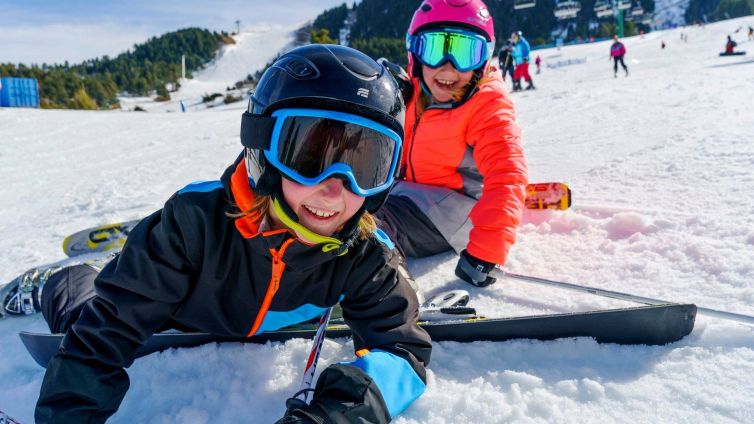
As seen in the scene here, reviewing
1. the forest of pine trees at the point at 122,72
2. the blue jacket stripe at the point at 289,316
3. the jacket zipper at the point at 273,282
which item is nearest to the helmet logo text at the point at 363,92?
the jacket zipper at the point at 273,282

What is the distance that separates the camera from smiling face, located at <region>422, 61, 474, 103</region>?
2789 mm

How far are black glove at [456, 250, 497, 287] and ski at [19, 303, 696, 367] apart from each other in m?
0.44

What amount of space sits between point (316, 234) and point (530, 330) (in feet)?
2.88

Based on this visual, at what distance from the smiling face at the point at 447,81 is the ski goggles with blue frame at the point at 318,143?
139 centimetres

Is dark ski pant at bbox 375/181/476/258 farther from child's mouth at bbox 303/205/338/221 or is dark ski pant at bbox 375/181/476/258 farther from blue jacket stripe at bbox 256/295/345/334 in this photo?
child's mouth at bbox 303/205/338/221

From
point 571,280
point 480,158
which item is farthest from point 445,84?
point 571,280

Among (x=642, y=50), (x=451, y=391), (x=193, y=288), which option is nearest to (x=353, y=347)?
(x=451, y=391)

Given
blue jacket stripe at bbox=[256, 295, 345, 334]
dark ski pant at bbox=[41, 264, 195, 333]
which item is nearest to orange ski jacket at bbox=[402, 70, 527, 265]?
blue jacket stripe at bbox=[256, 295, 345, 334]

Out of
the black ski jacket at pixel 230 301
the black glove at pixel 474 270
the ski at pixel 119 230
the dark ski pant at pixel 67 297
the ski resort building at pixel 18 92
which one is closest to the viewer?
the black ski jacket at pixel 230 301

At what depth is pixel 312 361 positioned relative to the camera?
5.16ft

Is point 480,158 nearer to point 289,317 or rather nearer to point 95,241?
point 289,317

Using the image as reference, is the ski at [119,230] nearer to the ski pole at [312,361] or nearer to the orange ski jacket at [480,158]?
the orange ski jacket at [480,158]

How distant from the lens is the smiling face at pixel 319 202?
4.92 feet

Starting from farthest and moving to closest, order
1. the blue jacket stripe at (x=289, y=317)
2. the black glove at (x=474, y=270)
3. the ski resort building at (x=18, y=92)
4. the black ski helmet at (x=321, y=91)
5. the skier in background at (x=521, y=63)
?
the ski resort building at (x=18, y=92), the skier in background at (x=521, y=63), the black glove at (x=474, y=270), the blue jacket stripe at (x=289, y=317), the black ski helmet at (x=321, y=91)
